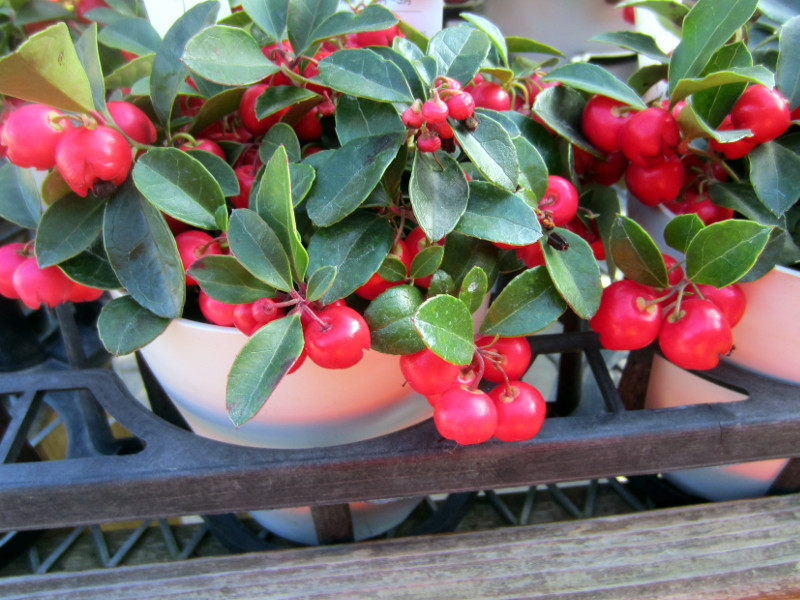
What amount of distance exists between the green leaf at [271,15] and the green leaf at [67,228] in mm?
139

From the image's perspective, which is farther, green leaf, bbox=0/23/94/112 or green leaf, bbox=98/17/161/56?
green leaf, bbox=98/17/161/56

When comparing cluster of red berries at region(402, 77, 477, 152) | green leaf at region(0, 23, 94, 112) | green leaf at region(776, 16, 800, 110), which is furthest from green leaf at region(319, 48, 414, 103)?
green leaf at region(776, 16, 800, 110)

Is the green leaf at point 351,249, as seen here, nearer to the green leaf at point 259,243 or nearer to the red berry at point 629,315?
the green leaf at point 259,243

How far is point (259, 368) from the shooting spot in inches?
10.4

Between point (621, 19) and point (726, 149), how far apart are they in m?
0.42

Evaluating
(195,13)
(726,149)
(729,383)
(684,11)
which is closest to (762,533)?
(729,383)

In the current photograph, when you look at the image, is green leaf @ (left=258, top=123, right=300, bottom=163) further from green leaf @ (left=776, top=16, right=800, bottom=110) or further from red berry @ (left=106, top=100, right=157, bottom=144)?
green leaf @ (left=776, top=16, right=800, bottom=110)

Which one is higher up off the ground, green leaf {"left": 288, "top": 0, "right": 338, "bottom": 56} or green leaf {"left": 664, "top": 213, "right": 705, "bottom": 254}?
green leaf {"left": 288, "top": 0, "right": 338, "bottom": 56}

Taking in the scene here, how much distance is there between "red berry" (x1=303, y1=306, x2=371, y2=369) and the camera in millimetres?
269

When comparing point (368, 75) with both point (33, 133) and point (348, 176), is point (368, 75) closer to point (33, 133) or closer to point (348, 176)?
point (348, 176)

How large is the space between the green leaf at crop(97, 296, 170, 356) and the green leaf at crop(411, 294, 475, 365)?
0.50 ft

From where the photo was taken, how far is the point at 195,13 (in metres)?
0.35

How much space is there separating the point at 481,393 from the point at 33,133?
0.84 feet

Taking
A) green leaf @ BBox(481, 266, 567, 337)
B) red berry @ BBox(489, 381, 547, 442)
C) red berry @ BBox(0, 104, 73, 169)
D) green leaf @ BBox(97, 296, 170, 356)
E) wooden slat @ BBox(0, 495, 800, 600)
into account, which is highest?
red berry @ BBox(0, 104, 73, 169)
